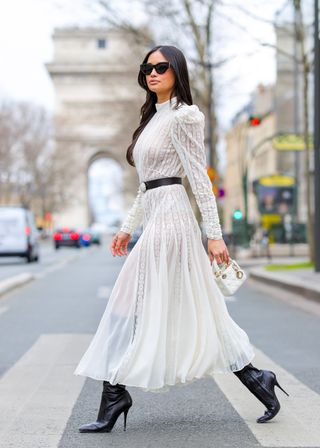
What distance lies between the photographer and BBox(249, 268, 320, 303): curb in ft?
52.9

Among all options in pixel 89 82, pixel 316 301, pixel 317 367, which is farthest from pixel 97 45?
pixel 317 367

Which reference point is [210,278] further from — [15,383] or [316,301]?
[316,301]

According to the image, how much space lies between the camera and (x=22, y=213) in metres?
35.8

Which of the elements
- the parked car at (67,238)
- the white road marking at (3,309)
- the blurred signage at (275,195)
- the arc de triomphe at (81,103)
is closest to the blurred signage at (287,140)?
the blurred signage at (275,195)

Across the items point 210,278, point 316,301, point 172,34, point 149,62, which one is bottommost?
point 316,301

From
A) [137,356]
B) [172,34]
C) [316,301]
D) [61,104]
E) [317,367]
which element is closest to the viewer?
[137,356]

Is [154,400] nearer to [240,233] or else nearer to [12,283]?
[12,283]

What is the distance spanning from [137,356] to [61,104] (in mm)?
88371

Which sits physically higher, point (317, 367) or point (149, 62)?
point (149, 62)

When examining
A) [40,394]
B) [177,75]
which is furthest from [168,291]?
[40,394]

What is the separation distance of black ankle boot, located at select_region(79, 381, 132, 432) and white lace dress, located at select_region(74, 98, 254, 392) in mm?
98

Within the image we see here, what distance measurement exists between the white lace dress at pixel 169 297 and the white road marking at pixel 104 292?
11.6 metres

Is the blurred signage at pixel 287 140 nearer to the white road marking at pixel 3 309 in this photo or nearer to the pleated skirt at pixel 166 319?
the white road marking at pixel 3 309

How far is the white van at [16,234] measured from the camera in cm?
3503
